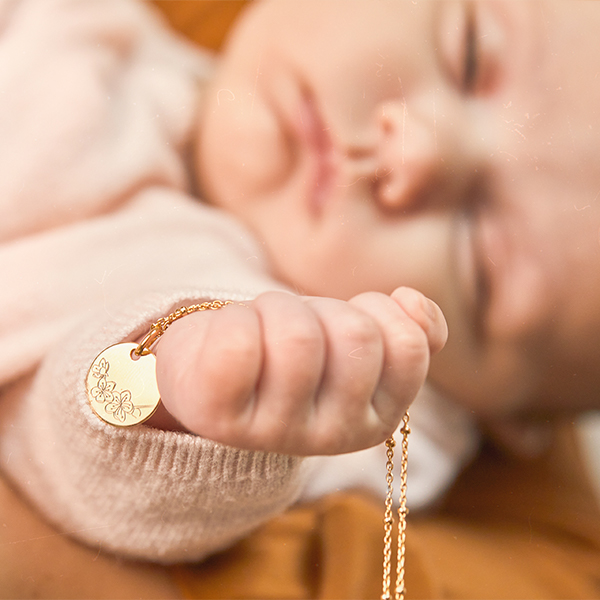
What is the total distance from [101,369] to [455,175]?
0.75ft

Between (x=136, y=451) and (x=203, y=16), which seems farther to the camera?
(x=203, y=16)

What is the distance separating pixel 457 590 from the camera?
12.1 inches

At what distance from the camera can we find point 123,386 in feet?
0.89

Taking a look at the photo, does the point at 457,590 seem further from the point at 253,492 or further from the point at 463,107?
the point at 463,107

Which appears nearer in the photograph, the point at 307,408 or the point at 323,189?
the point at 307,408

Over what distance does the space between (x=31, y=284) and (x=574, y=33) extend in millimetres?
358

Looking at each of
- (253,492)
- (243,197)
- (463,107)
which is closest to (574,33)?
(463,107)

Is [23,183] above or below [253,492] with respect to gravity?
above

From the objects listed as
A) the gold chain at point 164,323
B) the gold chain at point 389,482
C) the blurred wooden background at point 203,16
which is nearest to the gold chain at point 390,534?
the gold chain at point 389,482

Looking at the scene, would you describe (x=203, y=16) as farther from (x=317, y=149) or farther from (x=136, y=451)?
(x=136, y=451)

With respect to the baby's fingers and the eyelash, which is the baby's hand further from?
the eyelash

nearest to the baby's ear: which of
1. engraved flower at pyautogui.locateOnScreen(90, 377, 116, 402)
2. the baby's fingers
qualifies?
the baby's fingers

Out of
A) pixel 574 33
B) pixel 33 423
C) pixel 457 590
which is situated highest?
pixel 574 33

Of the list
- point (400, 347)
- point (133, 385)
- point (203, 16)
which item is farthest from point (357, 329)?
point (203, 16)
